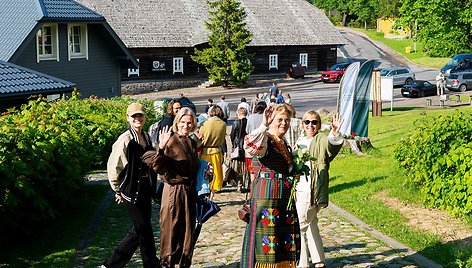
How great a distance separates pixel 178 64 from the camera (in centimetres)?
5200

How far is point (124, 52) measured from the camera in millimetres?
31500

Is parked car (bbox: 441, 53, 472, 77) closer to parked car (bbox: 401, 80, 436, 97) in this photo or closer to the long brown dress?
parked car (bbox: 401, 80, 436, 97)

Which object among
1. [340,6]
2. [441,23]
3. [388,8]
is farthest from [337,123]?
[340,6]

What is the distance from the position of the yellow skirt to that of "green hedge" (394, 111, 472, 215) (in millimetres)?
3290

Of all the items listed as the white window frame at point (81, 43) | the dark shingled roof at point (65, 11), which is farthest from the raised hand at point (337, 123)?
the white window frame at point (81, 43)

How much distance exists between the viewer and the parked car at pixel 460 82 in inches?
1754

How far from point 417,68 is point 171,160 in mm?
57548

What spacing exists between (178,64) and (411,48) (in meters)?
33.1

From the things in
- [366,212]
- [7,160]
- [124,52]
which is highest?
[124,52]

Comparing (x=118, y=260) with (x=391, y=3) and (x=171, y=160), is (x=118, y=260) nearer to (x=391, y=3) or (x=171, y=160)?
(x=171, y=160)

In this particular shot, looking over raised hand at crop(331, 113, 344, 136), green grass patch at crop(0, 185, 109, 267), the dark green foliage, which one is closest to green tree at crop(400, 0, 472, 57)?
the dark green foliage

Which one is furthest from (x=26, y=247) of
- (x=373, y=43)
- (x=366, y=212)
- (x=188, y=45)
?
(x=373, y=43)

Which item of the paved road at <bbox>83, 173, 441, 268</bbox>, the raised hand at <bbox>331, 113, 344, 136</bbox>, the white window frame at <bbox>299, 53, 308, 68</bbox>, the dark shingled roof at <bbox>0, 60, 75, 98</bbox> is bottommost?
the paved road at <bbox>83, 173, 441, 268</bbox>

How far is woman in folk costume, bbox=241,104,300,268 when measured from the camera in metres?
7.74
